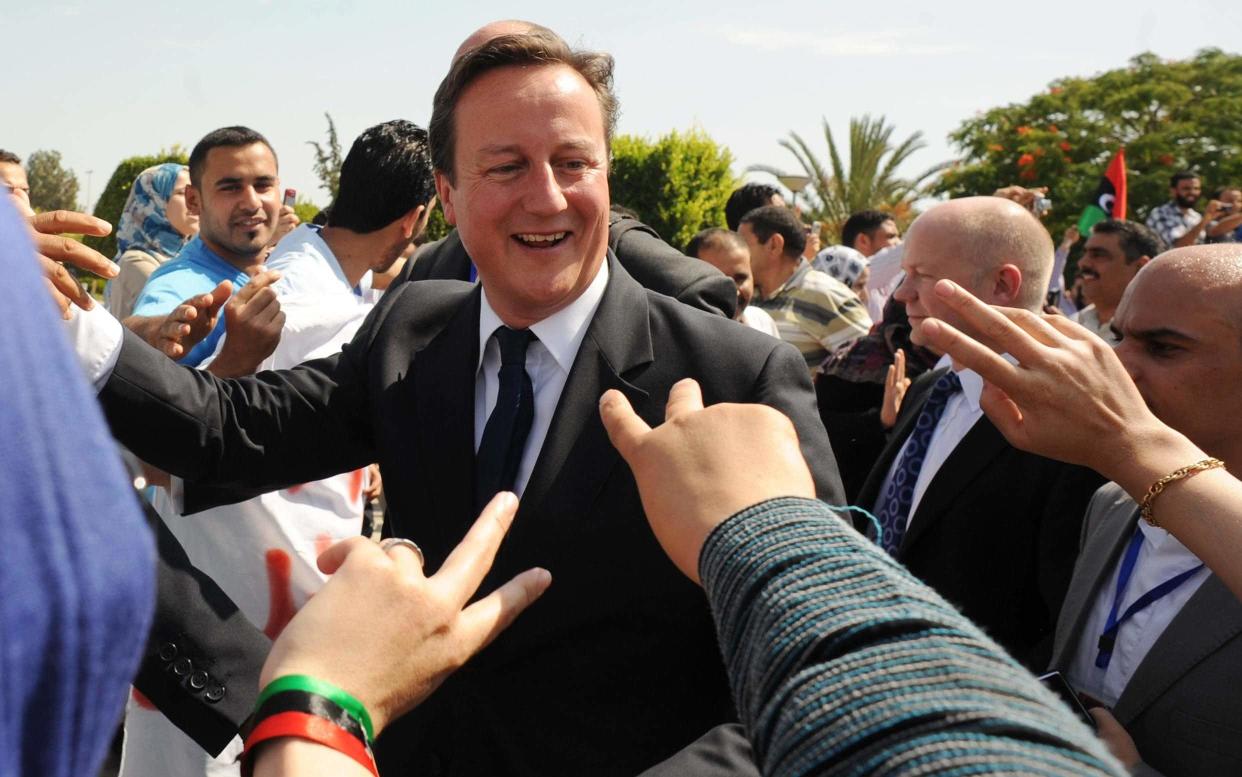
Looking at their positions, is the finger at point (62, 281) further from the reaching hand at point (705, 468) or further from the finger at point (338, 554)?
the reaching hand at point (705, 468)

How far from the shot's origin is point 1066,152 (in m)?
34.4

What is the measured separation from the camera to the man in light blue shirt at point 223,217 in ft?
13.4

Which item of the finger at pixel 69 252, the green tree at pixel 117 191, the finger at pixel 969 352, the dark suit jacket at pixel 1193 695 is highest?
the finger at pixel 69 252

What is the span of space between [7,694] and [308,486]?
276 centimetres

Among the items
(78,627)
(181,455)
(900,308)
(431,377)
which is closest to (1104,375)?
(431,377)

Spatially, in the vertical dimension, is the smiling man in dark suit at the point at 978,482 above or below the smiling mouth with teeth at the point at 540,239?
below

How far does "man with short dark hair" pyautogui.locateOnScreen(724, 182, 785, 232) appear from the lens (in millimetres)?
8266

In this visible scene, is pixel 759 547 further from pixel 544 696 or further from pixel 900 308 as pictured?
pixel 900 308

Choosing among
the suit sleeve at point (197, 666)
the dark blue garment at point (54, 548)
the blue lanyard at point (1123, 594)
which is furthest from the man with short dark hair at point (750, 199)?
the dark blue garment at point (54, 548)

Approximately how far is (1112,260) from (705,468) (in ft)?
22.8

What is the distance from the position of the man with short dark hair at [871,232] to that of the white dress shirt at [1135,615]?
26.6 ft

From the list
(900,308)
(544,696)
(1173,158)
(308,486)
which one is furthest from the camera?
(1173,158)

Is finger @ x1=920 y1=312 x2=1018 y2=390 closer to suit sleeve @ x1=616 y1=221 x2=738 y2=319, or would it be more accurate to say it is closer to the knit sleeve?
the knit sleeve

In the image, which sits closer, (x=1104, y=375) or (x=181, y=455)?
(x=1104, y=375)
